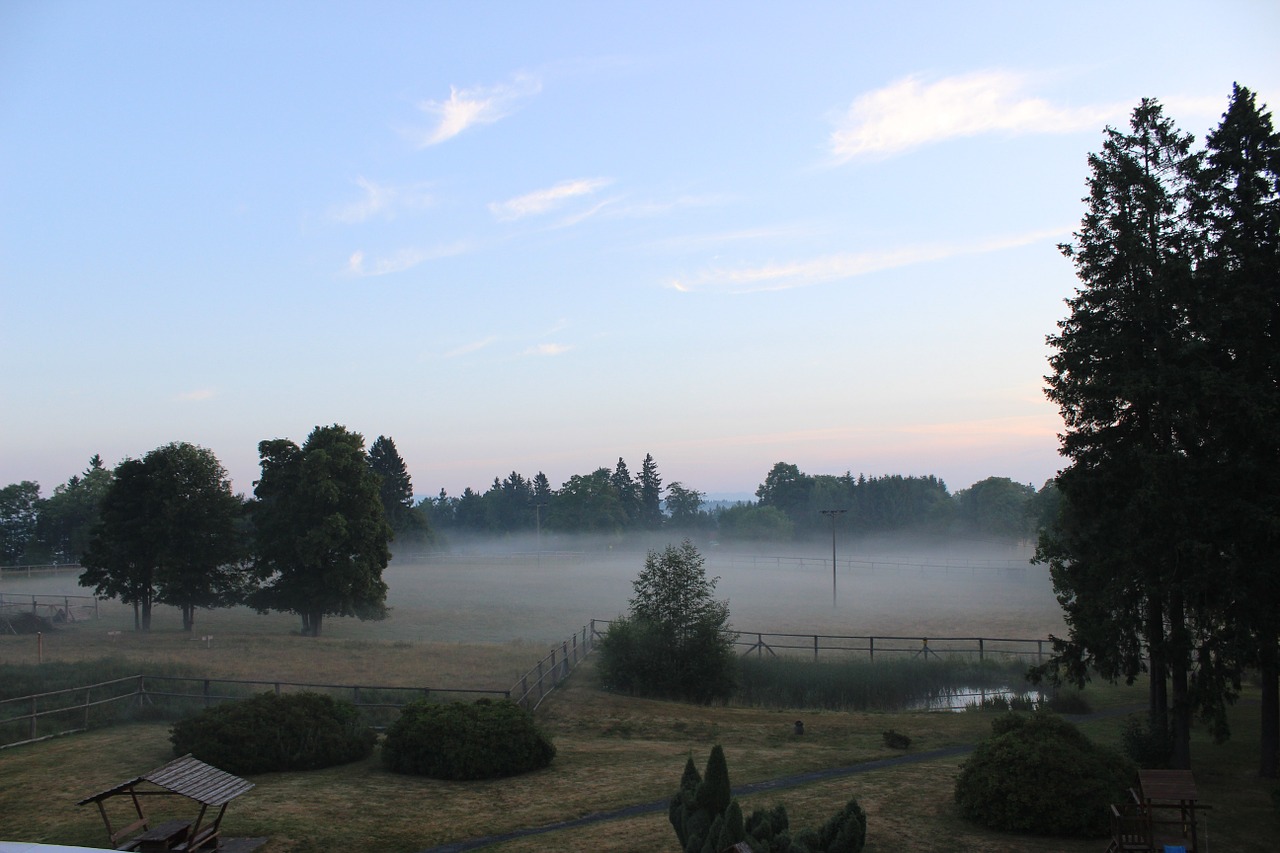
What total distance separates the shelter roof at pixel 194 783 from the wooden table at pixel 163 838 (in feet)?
1.79

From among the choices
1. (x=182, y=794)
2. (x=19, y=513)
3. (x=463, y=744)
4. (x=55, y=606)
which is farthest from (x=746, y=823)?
(x=19, y=513)

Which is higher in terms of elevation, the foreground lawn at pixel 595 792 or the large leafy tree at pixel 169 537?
the large leafy tree at pixel 169 537

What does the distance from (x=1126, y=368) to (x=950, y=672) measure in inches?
839

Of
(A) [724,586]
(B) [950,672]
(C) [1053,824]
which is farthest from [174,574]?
(A) [724,586]

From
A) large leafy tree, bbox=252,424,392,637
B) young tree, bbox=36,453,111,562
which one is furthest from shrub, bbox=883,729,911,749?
young tree, bbox=36,453,111,562

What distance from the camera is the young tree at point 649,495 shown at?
593 feet

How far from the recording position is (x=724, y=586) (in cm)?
9112

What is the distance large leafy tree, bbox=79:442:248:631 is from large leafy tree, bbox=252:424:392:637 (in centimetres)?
200

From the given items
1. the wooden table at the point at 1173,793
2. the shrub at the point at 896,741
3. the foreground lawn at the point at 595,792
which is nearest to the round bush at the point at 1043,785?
the foreground lawn at the point at 595,792

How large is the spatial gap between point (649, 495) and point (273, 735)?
167 metres

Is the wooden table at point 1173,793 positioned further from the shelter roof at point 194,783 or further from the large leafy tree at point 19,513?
the large leafy tree at point 19,513

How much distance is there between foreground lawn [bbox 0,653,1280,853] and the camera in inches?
570

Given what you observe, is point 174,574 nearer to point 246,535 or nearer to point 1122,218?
point 246,535

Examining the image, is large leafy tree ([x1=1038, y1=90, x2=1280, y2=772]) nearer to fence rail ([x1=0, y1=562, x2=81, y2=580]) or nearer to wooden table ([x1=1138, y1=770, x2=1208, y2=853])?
wooden table ([x1=1138, y1=770, x2=1208, y2=853])
